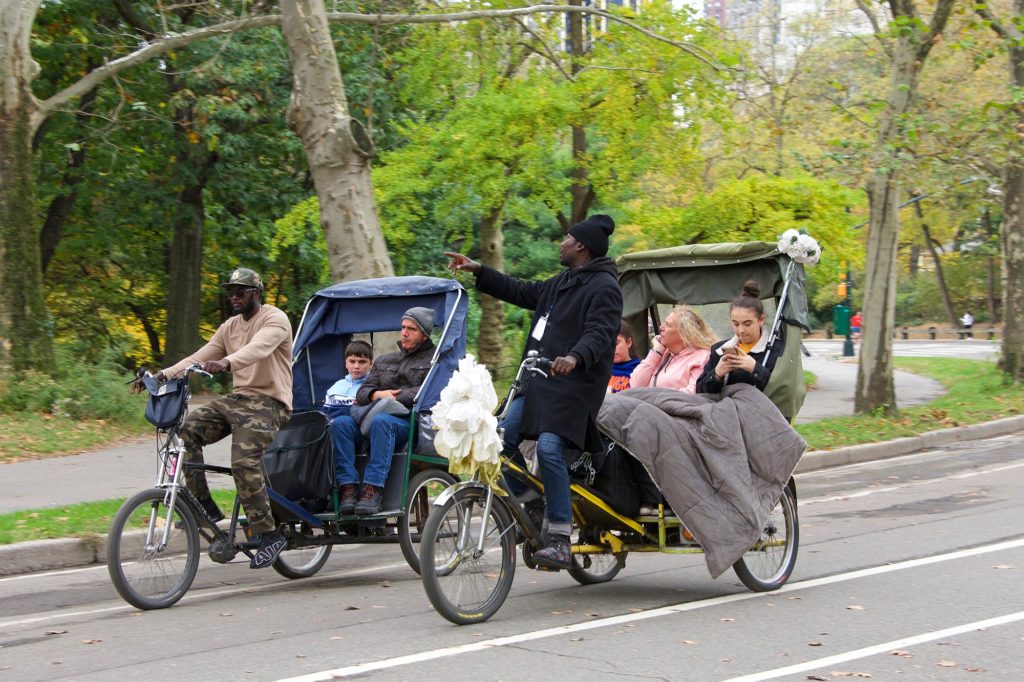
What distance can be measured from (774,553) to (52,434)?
10.7 metres

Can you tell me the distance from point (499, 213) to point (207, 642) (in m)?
16.1

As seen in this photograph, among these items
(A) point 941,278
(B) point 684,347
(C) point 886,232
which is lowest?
(A) point 941,278

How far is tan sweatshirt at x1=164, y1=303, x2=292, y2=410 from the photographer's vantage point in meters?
7.78

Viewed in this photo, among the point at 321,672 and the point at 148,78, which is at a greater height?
the point at 148,78

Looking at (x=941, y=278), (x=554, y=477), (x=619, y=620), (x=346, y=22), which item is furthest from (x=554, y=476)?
(x=941, y=278)

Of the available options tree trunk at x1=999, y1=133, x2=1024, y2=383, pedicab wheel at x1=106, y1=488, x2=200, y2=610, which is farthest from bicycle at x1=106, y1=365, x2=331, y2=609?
tree trunk at x1=999, y1=133, x2=1024, y2=383

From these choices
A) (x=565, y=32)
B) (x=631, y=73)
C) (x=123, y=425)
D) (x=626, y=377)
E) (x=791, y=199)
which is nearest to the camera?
(x=626, y=377)

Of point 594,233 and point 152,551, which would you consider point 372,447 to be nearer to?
point 152,551

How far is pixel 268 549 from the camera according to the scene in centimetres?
784

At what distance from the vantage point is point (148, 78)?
24141 mm

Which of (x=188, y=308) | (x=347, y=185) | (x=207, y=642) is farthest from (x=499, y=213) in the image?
(x=207, y=642)

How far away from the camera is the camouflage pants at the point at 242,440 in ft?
25.6

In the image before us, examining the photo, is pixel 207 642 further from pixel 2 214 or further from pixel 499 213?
pixel 499 213

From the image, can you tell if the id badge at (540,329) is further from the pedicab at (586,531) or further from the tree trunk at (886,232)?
the tree trunk at (886,232)
